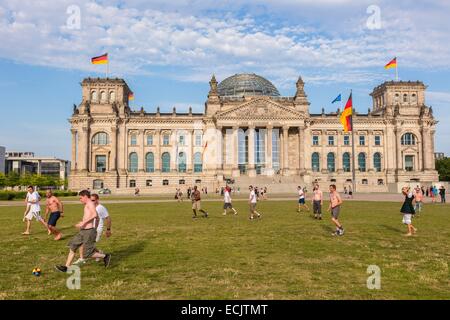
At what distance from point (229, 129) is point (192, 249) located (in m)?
73.4

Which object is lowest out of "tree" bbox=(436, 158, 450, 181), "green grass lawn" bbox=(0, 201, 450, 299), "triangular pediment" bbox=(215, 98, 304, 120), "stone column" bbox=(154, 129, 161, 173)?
"green grass lawn" bbox=(0, 201, 450, 299)


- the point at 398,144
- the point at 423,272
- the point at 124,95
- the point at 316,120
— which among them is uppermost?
the point at 124,95

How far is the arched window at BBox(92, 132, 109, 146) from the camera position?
3428 inches

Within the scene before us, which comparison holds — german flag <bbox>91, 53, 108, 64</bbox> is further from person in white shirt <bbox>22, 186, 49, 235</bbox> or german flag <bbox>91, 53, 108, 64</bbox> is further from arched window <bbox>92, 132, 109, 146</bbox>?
person in white shirt <bbox>22, 186, 49, 235</bbox>

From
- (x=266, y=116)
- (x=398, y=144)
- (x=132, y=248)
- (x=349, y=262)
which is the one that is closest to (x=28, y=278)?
(x=132, y=248)

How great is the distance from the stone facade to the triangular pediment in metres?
0.22

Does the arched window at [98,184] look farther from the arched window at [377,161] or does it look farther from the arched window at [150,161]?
the arched window at [377,161]

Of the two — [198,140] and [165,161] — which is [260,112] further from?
[165,161]

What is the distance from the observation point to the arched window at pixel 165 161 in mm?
89062

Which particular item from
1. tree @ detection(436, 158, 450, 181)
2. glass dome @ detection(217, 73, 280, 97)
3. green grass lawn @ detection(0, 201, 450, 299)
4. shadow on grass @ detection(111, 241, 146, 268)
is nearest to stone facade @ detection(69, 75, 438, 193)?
glass dome @ detection(217, 73, 280, 97)

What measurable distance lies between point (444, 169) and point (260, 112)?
63.3 metres

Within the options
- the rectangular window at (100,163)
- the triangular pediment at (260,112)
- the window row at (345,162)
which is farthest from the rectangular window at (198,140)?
the window row at (345,162)

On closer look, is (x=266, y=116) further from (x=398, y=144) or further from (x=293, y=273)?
(x=293, y=273)

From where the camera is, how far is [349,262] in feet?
39.5
